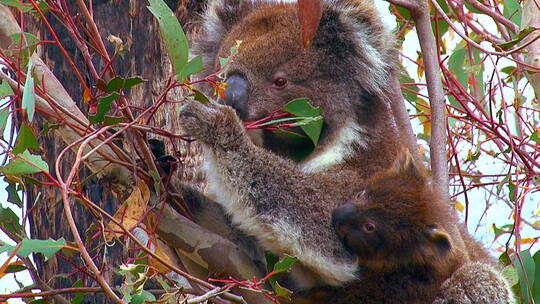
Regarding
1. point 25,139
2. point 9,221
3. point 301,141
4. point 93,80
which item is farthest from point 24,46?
point 301,141

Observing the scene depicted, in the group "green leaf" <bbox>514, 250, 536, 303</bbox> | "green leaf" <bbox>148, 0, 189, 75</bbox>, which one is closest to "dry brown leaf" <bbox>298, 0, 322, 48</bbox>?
"green leaf" <bbox>148, 0, 189, 75</bbox>

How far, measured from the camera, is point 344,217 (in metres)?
2.77

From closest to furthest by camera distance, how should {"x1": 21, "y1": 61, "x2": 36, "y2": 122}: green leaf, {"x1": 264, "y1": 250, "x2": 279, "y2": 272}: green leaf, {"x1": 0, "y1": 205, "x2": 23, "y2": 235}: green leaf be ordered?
{"x1": 21, "y1": 61, "x2": 36, "y2": 122}: green leaf
{"x1": 0, "y1": 205, "x2": 23, "y2": 235}: green leaf
{"x1": 264, "y1": 250, "x2": 279, "y2": 272}: green leaf

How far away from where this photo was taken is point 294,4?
3.52m

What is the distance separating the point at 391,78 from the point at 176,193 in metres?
1.19

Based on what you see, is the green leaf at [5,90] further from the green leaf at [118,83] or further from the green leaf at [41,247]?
the green leaf at [41,247]

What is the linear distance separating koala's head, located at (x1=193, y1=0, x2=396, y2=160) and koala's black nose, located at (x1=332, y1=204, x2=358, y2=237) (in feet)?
1.29

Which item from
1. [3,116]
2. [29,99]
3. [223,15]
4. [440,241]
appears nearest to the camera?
[29,99]

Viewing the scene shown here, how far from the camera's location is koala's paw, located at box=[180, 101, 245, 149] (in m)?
2.68

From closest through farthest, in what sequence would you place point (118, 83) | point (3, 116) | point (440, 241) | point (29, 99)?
1. point (29, 99)
2. point (118, 83)
3. point (3, 116)
4. point (440, 241)

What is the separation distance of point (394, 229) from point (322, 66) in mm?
794

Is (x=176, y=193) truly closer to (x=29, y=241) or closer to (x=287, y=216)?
(x=287, y=216)

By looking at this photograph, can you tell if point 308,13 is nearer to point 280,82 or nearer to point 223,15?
point 280,82

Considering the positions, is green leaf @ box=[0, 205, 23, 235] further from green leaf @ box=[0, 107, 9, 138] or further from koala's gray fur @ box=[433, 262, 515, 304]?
koala's gray fur @ box=[433, 262, 515, 304]
